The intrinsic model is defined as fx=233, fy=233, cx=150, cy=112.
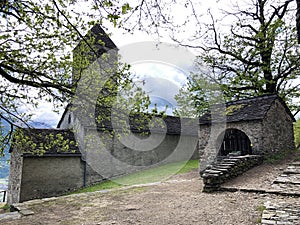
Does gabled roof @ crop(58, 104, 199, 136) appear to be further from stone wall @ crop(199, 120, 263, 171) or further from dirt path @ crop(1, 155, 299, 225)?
stone wall @ crop(199, 120, 263, 171)

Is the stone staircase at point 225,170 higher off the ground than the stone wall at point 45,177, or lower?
higher

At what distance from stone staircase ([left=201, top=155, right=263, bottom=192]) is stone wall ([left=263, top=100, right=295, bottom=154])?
1135 mm

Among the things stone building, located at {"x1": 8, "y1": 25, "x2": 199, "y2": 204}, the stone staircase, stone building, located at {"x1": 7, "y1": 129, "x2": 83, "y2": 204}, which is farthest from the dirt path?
stone building, located at {"x1": 7, "y1": 129, "x2": 83, "y2": 204}

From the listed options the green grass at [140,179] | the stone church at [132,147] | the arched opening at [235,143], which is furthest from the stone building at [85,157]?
the arched opening at [235,143]

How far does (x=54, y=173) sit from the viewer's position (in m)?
14.4

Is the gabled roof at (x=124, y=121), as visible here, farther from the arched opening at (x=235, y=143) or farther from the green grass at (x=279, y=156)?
the green grass at (x=279, y=156)

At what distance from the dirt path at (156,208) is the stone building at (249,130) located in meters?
2.82

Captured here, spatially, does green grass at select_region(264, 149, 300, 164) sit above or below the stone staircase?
above

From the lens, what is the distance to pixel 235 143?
12.1 metres

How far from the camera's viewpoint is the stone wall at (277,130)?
425 inches

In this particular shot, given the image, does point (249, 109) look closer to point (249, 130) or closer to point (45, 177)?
point (249, 130)

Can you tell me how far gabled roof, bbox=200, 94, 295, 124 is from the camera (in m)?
10.9

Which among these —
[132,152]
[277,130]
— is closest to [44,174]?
[132,152]

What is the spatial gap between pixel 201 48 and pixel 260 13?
4709 millimetres
